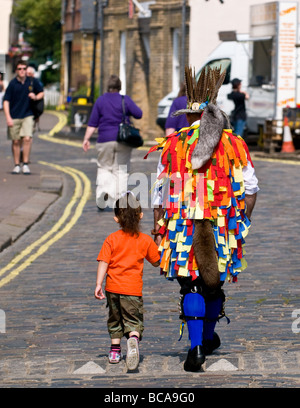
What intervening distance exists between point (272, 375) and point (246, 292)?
2958 millimetres

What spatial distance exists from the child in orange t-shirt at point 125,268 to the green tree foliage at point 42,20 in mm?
62039

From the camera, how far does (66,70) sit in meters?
58.4

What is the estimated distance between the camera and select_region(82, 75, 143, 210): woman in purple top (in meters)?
14.4

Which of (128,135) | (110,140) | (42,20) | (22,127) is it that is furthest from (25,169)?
(42,20)

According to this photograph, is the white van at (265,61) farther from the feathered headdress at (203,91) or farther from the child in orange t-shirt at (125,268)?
the child in orange t-shirt at (125,268)

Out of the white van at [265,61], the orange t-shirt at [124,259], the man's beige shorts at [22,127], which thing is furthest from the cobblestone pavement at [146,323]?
the white van at [265,61]

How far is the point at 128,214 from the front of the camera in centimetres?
665

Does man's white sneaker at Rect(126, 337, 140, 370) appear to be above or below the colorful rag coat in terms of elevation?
below

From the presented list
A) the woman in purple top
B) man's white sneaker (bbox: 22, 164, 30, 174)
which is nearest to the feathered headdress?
the woman in purple top

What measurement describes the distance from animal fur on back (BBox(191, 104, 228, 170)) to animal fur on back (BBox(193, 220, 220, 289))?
38cm

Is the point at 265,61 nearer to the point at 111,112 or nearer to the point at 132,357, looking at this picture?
the point at 111,112

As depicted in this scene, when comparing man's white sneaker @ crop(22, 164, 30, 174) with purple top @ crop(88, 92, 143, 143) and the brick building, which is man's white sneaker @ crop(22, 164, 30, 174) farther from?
the brick building

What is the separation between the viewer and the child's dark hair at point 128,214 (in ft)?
21.8

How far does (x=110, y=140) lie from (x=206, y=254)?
829cm
